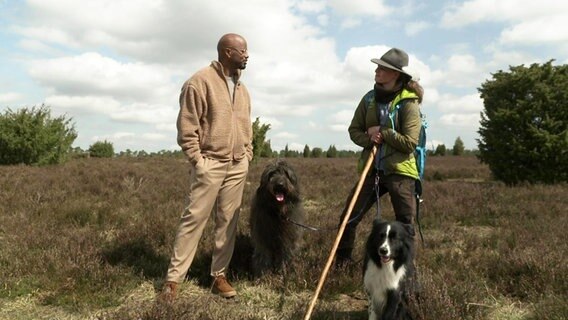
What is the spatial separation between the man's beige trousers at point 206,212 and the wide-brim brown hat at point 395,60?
1.92 meters

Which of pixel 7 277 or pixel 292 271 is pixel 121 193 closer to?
pixel 7 277

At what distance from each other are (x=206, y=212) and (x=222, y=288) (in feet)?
2.74

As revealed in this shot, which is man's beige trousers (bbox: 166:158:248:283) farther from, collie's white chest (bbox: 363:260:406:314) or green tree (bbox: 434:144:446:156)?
green tree (bbox: 434:144:446:156)

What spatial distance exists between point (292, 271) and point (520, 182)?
11540 mm

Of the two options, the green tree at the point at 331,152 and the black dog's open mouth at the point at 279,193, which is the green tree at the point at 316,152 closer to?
the green tree at the point at 331,152


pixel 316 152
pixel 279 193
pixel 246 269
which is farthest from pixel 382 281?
pixel 316 152

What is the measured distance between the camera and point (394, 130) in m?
4.49

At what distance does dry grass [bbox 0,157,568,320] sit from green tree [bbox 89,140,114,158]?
30912 mm

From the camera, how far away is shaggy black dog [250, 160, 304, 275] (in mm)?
5133

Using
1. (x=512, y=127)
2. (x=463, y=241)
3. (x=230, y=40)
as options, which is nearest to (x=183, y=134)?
(x=230, y=40)

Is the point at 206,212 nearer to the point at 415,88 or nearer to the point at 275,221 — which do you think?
the point at 275,221

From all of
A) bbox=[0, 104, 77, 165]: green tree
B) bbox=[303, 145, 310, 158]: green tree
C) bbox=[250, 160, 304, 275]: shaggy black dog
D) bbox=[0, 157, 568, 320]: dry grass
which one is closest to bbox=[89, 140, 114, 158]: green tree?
bbox=[0, 104, 77, 165]: green tree

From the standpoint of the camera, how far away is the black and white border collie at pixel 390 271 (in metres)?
3.69

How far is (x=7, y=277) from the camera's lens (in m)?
4.90
